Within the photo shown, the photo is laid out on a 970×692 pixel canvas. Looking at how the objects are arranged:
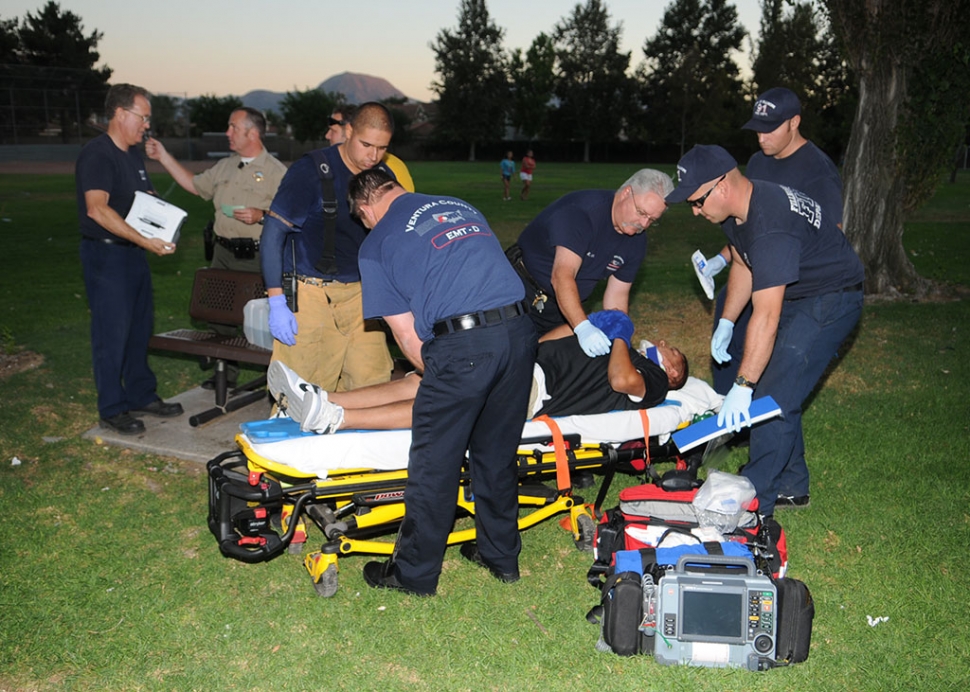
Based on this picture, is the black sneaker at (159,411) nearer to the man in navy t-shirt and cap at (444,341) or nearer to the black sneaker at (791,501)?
the man in navy t-shirt and cap at (444,341)

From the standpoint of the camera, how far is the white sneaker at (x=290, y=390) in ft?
13.9

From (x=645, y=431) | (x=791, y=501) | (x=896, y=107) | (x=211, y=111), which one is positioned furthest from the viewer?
(x=211, y=111)

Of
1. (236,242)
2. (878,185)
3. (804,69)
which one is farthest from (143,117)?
(804,69)

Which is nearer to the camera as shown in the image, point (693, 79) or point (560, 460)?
point (560, 460)

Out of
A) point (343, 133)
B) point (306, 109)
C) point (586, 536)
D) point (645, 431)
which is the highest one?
point (306, 109)

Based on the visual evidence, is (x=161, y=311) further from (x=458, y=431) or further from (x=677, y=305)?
(x=458, y=431)

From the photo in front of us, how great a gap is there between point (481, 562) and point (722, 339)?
2.10 m

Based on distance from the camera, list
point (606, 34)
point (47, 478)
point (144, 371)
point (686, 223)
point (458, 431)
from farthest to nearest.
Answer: point (606, 34), point (686, 223), point (144, 371), point (47, 478), point (458, 431)

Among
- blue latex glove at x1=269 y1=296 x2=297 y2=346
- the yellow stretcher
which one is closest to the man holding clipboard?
blue latex glove at x1=269 y1=296 x2=297 y2=346

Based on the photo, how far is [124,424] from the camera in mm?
5941

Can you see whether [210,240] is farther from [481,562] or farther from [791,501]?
[791,501]

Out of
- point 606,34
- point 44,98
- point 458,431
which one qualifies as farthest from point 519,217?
point 606,34

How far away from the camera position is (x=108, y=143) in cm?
575

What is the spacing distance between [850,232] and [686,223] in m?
9.00
